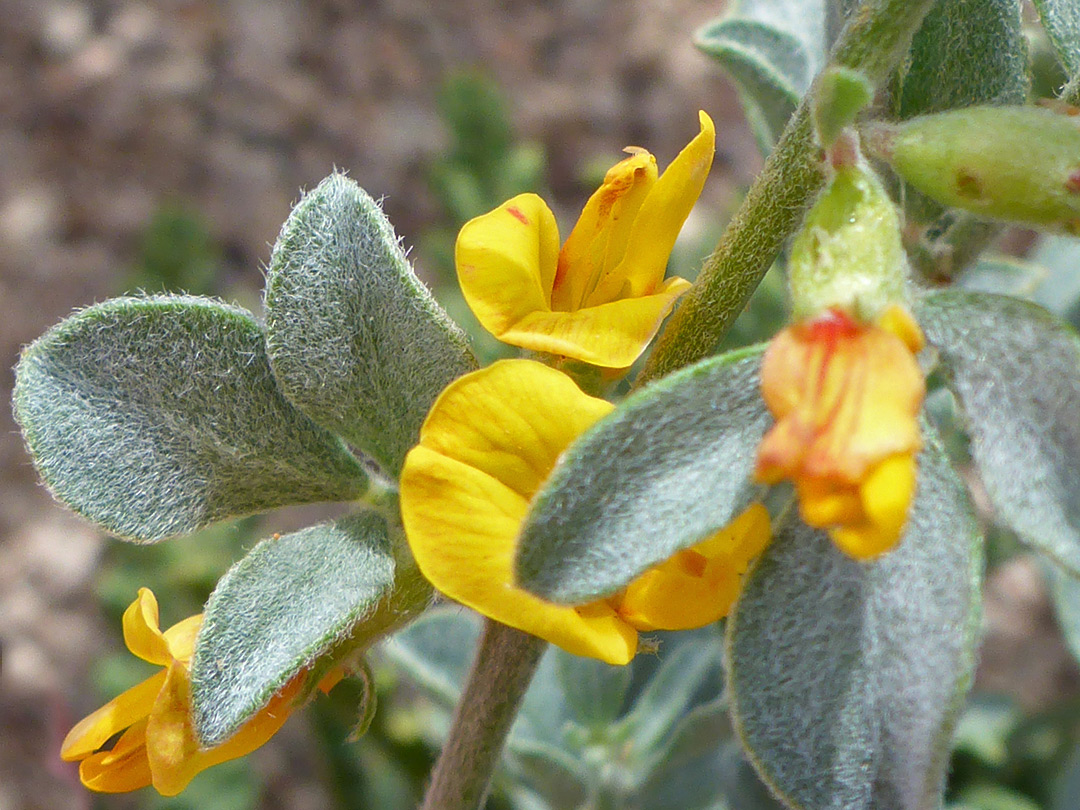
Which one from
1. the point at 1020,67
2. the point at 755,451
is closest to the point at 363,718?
the point at 755,451

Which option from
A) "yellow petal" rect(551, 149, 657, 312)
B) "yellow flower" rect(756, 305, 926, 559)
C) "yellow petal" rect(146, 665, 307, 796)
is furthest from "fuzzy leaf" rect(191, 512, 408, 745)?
"yellow flower" rect(756, 305, 926, 559)

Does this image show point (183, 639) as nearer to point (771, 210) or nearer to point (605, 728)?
point (771, 210)

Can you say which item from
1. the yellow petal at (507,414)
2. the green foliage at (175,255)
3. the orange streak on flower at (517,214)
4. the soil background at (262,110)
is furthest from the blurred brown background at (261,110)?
the yellow petal at (507,414)

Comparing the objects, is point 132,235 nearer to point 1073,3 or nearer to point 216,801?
point 216,801

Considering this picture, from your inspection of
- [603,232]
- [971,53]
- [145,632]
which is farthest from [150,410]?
[971,53]

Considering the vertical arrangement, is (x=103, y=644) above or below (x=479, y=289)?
below

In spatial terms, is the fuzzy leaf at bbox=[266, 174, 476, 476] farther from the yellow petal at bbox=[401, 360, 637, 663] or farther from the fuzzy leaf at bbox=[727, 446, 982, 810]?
the fuzzy leaf at bbox=[727, 446, 982, 810]

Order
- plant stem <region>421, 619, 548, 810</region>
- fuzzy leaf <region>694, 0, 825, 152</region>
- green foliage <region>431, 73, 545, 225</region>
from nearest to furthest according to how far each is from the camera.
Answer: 1. plant stem <region>421, 619, 548, 810</region>
2. fuzzy leaf <region>694, 0, 825, 152</region>
3. green foliage <region>431, 73, 545, 225</region>
